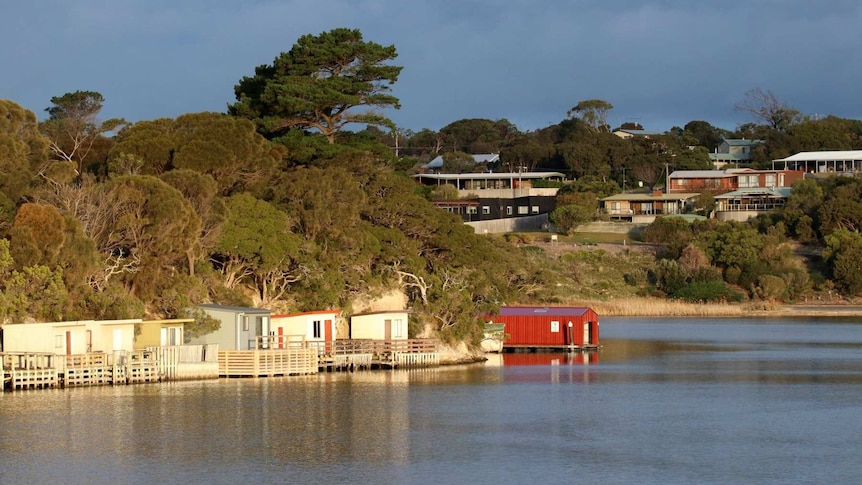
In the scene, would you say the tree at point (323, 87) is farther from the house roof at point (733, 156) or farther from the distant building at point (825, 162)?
the house roof at point (733, 156)

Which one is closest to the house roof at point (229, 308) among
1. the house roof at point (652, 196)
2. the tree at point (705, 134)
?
the house roof at point (652, 196)

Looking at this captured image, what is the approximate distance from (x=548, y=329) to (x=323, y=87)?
60.0 feet

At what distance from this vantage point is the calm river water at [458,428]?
115 feet

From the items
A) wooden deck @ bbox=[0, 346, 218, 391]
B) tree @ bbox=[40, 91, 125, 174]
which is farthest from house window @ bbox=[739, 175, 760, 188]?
wooden deck @ bbox=[0, 346, 218, 391]

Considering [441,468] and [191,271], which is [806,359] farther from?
[441,468]

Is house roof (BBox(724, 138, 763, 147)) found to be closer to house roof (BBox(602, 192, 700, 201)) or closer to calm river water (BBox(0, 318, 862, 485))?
house roof (BBox(602, 192, 700, 201))

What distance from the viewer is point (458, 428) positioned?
42906 mm

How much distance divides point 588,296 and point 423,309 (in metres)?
44.0

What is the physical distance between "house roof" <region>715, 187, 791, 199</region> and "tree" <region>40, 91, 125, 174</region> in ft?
213

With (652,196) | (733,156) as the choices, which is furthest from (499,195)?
(733,156)

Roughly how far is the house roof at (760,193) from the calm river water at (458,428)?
235 feet

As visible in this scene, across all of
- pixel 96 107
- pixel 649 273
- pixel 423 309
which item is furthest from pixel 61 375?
pixel 649 273

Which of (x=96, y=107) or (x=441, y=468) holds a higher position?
(x=96, y=107)

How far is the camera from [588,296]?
10631 centimetres
